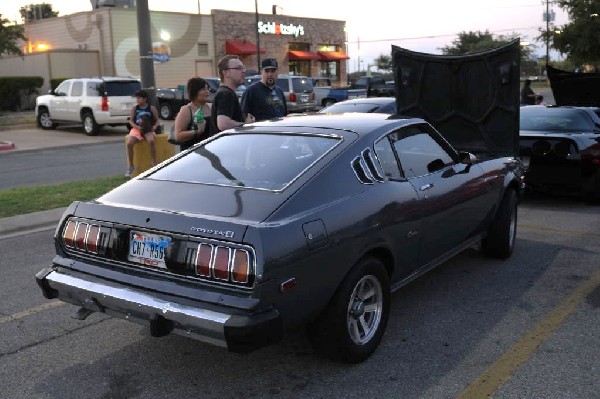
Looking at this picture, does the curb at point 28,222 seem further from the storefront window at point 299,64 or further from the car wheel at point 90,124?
the storefront window at point 299,64

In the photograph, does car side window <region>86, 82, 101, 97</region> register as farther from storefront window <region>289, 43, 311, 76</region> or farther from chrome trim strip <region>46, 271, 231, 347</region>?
storefront window <region>289, 43, 311, 76</region>

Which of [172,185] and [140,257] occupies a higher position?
[172,185]

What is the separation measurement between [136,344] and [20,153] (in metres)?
13.8

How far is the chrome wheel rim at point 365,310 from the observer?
3729 millimetres

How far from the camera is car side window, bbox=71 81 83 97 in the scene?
20516 millimetres

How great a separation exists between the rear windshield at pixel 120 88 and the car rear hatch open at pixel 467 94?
13.5 m

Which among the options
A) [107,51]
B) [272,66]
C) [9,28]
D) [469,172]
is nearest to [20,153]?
[9,28]

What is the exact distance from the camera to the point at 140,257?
3.48 meters

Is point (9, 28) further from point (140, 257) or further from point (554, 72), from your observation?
point (140, 257)

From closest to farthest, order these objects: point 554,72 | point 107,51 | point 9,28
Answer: point 554,72 < point 9,28 < point 107,51

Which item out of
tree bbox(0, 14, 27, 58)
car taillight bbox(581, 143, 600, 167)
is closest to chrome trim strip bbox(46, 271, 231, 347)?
car taillight bbox(581, 143, 600, 167)

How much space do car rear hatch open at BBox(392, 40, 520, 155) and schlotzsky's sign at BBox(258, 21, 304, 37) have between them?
34.9 metres

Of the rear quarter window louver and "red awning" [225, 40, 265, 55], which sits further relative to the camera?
"red awning" [225, 40, 265, 55]

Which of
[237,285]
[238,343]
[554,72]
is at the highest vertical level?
[554,72]
